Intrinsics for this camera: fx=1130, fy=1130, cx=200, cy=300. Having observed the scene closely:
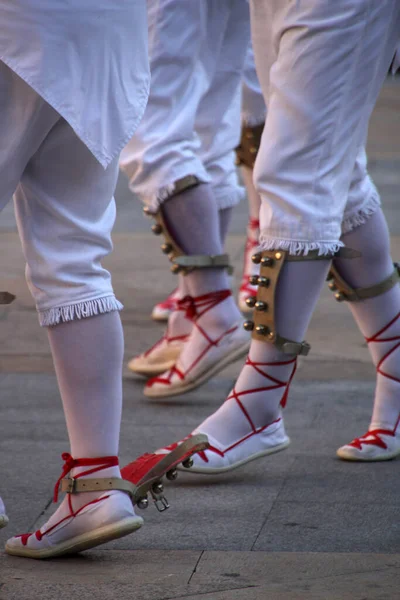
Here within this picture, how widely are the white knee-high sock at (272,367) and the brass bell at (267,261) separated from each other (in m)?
0.03

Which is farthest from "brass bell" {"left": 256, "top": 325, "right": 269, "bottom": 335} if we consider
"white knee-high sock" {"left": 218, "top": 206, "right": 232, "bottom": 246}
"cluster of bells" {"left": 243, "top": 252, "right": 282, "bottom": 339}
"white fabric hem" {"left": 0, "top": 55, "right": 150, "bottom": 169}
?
"white knee-high sock" {"left": 218, "top": 206, "right": 232, "bottom": 246}

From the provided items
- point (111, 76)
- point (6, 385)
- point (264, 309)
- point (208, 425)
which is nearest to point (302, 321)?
point (264, 309)

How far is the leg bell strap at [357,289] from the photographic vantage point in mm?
2525

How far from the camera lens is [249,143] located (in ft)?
12.8

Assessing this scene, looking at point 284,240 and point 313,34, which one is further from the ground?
point 313,34

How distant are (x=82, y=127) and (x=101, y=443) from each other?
1.75 feet

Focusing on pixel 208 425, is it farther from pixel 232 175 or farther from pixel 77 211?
pixel 232 175

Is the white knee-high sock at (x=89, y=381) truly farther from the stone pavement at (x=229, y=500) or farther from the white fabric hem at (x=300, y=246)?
the white fabric hem at (x=300, y=246)

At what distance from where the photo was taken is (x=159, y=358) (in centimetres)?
320

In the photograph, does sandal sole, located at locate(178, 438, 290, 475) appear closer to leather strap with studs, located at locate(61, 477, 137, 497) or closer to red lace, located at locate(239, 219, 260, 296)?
leather strap with studs, located at locate(61, 477, 137, 497)

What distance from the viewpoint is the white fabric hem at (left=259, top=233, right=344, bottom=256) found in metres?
2.28


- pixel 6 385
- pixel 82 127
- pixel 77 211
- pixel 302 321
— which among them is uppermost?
pixel 82 127

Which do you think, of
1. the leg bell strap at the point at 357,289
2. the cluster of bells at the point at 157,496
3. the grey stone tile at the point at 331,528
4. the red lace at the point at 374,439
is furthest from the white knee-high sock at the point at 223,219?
the cluster of bells at the point at 157,496

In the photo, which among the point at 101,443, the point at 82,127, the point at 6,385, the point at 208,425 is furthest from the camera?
the point at 6,385
